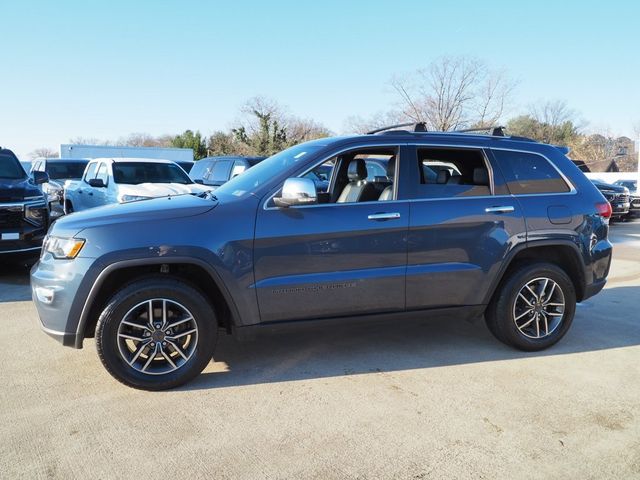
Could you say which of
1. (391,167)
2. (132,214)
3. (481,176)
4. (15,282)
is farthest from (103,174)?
(481,176)

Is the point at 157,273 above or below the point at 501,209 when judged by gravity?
below

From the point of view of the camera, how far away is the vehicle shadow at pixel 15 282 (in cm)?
645

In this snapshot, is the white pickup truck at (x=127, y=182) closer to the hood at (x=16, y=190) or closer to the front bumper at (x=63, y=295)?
the hood at (x=16, y=190)

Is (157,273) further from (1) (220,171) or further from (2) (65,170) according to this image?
(2) (65,170)

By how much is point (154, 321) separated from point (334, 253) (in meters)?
1.40

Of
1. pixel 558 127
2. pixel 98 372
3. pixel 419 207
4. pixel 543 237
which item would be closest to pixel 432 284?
pixel 419 207

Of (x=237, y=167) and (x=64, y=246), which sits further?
(x=237, y=167)

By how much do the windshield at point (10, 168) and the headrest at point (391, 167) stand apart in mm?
6620

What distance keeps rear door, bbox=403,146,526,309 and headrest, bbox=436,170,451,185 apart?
0.9 inches

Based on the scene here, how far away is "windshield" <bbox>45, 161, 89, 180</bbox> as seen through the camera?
1695 centimetres

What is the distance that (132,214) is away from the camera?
3.67 meters

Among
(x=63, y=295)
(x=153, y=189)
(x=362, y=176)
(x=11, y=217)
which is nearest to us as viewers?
(x=63, y=295)

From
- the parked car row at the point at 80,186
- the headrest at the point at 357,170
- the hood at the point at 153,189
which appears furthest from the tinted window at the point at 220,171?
the headrest at the point at 357,170

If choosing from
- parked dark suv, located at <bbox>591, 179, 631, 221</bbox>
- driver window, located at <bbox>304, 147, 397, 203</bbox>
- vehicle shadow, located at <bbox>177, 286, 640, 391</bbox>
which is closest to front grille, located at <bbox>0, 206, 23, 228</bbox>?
vehicle shadow, located at <bbox>177, 286, 640, 391</bbox>
